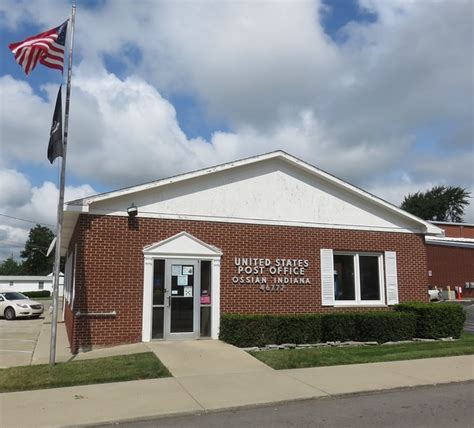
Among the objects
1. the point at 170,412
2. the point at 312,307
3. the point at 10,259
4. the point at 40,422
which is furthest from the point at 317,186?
the point at 10,259

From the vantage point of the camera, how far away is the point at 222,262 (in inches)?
519

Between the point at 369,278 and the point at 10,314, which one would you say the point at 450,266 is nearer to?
the point at 369,278

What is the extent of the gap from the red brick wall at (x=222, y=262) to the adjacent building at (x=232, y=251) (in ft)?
0.09

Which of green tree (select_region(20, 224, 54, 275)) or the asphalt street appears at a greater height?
green tree (select_region(20, 224, 54, 275))

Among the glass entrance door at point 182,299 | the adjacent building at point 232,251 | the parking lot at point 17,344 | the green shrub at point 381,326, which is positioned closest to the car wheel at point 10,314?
the parking lot at point 17,344

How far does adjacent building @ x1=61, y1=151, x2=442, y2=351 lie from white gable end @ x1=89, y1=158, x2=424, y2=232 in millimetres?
30

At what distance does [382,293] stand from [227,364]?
23.0ft

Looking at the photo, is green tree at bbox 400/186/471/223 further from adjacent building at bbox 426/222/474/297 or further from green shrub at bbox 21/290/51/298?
green shrub at bbox 21/290/51/298

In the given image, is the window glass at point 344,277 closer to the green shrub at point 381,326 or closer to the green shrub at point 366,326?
the green shrub at point 366,326

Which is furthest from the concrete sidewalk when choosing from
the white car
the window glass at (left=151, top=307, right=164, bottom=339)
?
the white car

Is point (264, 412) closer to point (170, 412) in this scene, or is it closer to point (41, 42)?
point (170, 412)

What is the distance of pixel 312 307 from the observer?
14023 mm

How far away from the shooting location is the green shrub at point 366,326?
1283 centimetres

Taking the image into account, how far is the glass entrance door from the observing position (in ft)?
40.8
